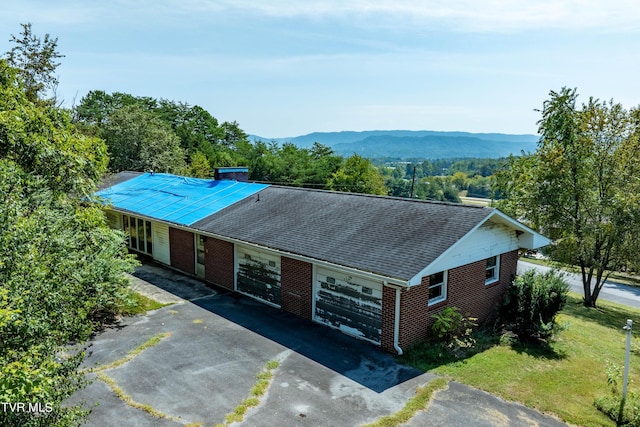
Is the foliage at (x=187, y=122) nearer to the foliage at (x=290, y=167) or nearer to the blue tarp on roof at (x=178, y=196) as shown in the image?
the foliage at (x=290, y=167)

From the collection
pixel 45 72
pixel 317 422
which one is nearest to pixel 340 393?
pixel 317 422

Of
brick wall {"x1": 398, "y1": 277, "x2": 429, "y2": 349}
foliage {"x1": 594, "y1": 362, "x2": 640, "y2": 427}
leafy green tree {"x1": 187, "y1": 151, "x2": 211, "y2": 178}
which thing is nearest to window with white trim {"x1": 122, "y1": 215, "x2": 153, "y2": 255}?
brick wall {"x1": 398, "y1": 277, "x2": 429, "y2": 349}

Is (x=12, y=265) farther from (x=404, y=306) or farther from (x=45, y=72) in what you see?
(x=45, y=72)

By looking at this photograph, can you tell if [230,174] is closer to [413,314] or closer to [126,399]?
[413,314]

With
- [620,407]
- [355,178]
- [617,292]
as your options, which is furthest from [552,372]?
[355,178]

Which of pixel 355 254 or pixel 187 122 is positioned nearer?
pixel 355 254

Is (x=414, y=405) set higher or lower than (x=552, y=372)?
higher

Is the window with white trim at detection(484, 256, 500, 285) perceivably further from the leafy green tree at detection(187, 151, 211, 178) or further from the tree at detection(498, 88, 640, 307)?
the leafy green tree at detection(187, 151, 211, 178)
